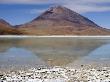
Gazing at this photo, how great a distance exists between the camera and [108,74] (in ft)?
42.4

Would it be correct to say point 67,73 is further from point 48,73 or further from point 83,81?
point 83,81

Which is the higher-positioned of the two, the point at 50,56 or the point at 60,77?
the point at 60,77

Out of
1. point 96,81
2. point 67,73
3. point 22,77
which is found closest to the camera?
point 96,81

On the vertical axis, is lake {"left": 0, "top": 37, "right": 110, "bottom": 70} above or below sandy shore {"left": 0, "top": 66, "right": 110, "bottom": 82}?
below

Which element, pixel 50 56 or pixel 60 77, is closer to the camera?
pixel 60 77

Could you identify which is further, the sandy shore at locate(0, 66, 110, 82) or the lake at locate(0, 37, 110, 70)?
the lake at locate(0, 37, 110, 70)

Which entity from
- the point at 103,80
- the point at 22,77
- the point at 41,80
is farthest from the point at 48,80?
the point at 103,80

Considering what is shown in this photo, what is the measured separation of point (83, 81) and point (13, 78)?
2.58 meters

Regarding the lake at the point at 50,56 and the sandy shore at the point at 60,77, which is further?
the lake at the point at 50,56

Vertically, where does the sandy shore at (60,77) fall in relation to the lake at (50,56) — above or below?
above

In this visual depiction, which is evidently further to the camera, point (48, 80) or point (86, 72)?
point (86, 72)

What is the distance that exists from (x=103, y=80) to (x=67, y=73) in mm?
2147

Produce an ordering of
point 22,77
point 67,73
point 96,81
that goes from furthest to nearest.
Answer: point 67,73 < point 22,77 < point 96,81

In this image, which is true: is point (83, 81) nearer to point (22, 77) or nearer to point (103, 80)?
point (103, 80)
